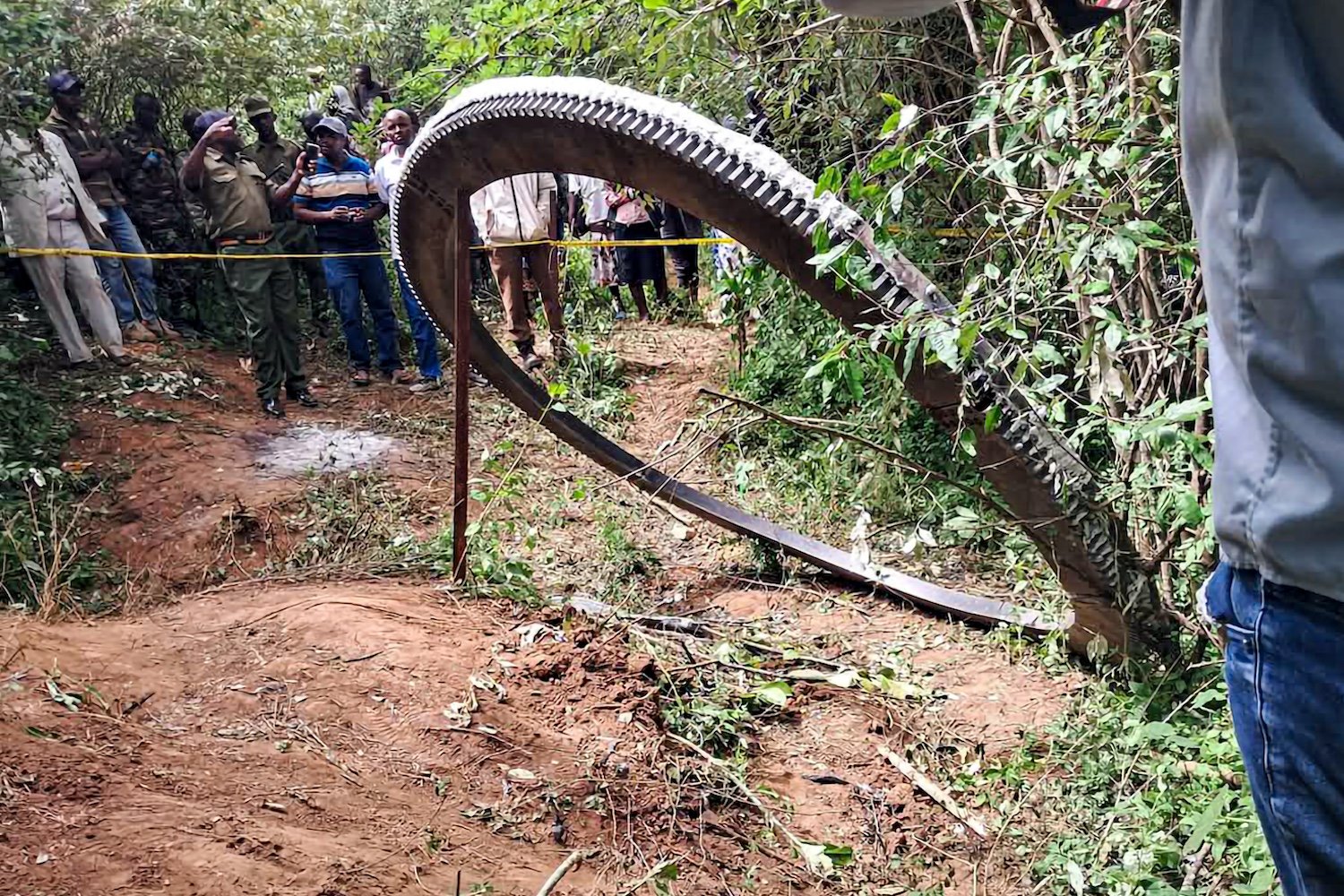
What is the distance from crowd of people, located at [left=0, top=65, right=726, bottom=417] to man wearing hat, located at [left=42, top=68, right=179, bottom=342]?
12 mm

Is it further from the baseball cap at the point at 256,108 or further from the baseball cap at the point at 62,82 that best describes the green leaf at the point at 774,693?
the baseball cap at the point at 62,82

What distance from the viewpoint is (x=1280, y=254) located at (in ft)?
2.78

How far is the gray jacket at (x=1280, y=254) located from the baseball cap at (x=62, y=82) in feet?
29.8

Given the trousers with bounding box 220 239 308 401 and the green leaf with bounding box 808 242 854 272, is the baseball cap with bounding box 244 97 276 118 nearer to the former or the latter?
the trousers with bounding box 220 239 308 401

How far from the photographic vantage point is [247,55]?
9742 millimetres

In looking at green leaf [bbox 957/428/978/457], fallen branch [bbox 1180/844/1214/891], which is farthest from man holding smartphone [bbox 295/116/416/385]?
fallen branch [bbox 1180/844/1214/891]

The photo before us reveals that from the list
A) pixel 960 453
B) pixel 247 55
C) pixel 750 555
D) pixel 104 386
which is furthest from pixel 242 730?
pixel 247 55

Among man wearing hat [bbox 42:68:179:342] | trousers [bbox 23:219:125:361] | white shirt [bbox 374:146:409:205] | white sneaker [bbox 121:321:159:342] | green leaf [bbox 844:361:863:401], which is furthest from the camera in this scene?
white sneaker [bbox 121:321:159:342]

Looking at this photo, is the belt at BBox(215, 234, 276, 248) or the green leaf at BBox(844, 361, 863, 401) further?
the belt at BBox(215, 234, 276, 248)

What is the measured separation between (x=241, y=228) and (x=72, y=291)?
1.50 meters

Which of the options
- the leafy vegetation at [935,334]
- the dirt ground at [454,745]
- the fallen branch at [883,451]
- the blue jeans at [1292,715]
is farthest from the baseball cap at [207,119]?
the blue jeans at [1292,715]

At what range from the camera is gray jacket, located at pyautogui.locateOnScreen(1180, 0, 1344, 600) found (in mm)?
822

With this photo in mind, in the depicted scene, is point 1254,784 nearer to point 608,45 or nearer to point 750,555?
point 750,555

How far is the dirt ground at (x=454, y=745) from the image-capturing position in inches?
99.7
